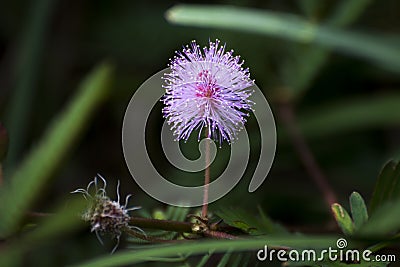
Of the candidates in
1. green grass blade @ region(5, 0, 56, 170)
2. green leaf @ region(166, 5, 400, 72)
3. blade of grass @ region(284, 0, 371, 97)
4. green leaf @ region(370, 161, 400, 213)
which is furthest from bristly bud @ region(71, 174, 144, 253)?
green grass blade @ region(5, 0, 56, 170)

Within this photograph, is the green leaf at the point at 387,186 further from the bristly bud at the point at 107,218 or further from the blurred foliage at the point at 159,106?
the bristly bud at the point at 107,218

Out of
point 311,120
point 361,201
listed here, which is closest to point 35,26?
point 311,120

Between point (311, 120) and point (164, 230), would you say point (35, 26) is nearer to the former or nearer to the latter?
point (311, 120)

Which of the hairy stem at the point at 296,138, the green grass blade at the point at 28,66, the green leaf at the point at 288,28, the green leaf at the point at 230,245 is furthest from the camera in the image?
the green grass blade at the point at 28,66

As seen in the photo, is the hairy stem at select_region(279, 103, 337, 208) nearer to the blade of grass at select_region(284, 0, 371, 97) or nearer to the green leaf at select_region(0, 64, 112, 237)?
the blade of grass at select_region(284, 0, 371, 97)

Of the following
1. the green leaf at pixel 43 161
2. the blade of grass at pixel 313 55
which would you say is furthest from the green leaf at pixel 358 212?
the blade of grass at pixel 313 55

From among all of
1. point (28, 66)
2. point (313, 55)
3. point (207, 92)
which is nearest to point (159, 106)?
point (28, 66)

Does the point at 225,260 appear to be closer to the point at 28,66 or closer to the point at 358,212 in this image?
the point at 358,212
